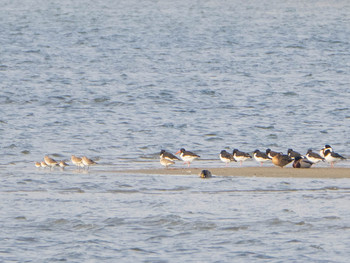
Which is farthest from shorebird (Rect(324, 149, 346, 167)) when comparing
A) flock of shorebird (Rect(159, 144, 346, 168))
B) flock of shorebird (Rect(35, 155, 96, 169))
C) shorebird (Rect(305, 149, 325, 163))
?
flock of shorebird (Rect(35, 155, 96, 169))

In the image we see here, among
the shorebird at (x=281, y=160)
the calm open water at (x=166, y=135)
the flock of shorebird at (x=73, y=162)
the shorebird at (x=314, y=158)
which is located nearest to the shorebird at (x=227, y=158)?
the shorebird at (x=281, y=160)

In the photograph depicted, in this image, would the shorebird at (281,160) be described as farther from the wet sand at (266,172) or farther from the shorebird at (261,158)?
the shorebird at (261,158)

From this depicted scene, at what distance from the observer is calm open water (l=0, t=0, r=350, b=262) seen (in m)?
13.6

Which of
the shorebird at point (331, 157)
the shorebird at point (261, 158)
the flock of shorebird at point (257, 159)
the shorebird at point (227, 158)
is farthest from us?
the shorebird at point (261, 158)

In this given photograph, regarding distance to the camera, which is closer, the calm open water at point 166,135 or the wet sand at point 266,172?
the calm open water at point 166,135

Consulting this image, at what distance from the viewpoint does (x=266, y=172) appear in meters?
20.2

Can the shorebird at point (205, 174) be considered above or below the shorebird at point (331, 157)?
below

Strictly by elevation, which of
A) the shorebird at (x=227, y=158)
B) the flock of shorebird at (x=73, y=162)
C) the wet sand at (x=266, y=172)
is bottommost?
the wet sand at (x=266, y=172)

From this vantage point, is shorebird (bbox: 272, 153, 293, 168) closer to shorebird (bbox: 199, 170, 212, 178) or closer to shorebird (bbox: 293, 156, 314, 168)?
shorebird (bbox: 293, 156, 314, 168)

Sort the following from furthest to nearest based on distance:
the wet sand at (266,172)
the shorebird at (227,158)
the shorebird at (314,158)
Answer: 1. the shorebird at (227,158)
2. the shorebird at (314,158)
3. the wet sand at (266,172)

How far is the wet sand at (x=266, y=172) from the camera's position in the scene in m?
19.7

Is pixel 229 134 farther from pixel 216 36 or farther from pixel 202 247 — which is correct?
pixel 216 36

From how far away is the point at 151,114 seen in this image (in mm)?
33562

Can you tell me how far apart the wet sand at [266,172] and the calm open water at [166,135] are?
95 cm
